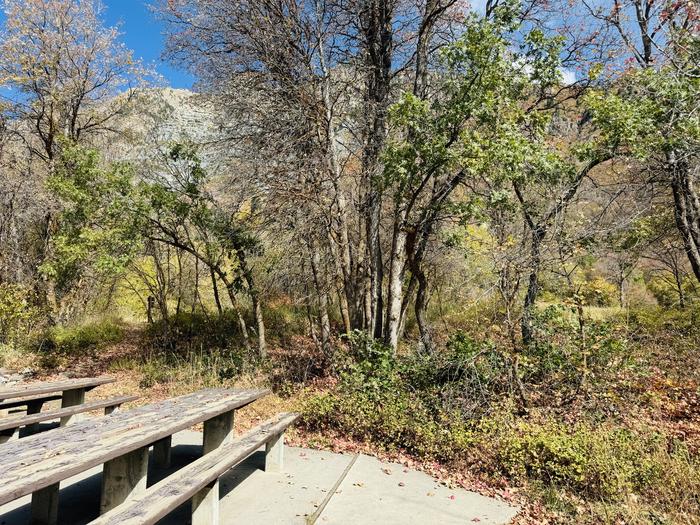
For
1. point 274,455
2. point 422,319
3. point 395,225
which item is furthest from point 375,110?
point 274,455

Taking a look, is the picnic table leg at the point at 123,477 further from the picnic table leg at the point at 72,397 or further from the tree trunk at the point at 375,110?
the tree trunk at the point at 375,110

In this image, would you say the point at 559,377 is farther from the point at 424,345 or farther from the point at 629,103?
the point at 629,103

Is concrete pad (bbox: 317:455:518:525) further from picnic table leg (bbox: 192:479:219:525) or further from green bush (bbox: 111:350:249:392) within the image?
green bush (bbox: 111:350:249:392)

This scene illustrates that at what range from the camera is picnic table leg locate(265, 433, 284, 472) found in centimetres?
415

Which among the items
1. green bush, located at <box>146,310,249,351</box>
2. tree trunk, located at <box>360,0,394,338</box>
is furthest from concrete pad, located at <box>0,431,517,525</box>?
green bush, located at <box>146,310,249,351</box>

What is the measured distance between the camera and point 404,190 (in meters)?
6.66

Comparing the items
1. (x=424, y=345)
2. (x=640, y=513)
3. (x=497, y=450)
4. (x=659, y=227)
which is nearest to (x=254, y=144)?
(x=424, y=345)

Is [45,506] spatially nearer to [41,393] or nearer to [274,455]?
[41,393]

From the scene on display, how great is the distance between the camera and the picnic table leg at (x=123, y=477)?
2.74 m

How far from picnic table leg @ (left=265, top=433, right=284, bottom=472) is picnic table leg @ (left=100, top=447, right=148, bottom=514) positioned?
1.51 meters

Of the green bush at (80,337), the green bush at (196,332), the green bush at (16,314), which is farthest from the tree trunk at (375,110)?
the green bush at (16,314)

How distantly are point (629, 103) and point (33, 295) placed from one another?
12.9 meters

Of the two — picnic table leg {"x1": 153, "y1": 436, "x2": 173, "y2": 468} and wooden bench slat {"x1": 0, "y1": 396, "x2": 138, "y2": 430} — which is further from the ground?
wooden bench slat {"x1": 0, "y1": 396, "x2": 138, "y2": 430}

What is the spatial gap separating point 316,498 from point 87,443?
71.3 inches
